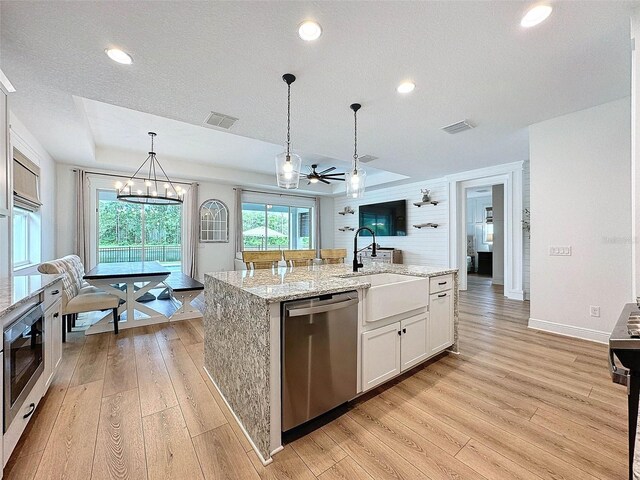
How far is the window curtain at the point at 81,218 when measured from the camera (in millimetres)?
5305

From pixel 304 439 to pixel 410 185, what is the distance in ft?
21.6

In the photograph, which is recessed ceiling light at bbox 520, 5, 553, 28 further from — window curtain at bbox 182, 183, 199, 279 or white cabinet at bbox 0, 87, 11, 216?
window curtain at bbox 182, 183, 199, 279

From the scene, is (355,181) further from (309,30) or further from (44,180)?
(44,180)

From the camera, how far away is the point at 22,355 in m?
1.61

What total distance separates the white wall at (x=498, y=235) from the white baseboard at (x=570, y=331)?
153 inches

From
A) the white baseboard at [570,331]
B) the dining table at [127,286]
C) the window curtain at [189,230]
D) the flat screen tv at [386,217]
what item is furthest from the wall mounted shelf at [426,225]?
the dining table at [127,286]

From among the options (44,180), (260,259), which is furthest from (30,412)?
(44,180)

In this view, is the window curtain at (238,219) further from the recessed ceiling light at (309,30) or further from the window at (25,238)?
the recessed ceiling light at (309,30)

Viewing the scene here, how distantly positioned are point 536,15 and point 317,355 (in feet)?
8.46

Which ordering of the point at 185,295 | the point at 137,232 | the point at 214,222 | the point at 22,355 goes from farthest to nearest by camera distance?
the point at 214,222 → the point at 137,232 → the point at 185,295 → the point at 22,355

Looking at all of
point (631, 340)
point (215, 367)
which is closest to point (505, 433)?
point (631, 340)

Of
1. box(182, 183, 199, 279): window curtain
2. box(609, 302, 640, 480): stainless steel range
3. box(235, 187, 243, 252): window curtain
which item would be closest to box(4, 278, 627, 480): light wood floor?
box(609, 302, 640, 480): stainless steel range

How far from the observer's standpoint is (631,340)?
988 millimetres

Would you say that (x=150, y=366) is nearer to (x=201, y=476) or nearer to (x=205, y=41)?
(x=201, y=476)
